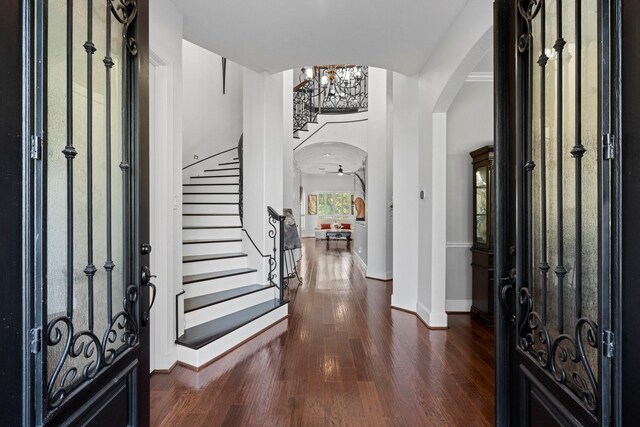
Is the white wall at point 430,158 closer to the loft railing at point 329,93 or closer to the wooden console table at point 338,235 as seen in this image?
the loft railing at point 329,93

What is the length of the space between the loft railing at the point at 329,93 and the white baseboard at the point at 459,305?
528cm

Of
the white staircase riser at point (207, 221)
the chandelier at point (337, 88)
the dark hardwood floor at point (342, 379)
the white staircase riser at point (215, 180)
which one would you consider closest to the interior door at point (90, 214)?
the dark hardwood floor at point (342, 379)

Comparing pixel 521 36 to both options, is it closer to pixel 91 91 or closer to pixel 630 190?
pixel 630 190

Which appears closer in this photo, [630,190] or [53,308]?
[630,190]

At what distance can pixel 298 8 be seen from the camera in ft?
8.39

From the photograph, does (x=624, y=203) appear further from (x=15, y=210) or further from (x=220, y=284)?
(x=220, y=284)

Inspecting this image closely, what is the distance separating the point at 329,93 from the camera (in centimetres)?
830

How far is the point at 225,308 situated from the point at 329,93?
21.8 ft

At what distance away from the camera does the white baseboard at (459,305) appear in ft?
13.0

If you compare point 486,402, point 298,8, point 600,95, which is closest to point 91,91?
point 600,95

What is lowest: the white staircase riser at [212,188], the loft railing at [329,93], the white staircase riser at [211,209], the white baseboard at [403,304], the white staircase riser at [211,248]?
the white baseboard at [403,304]

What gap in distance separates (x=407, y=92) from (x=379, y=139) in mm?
2009

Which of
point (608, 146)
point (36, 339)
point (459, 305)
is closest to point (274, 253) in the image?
point (459, 305)

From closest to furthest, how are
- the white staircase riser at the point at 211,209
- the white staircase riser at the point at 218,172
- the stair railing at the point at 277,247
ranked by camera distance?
the stair railing at the point at 277,247 → the white staircase riser at the point at 211,209 → the white staircase riser at the point at 218,172
